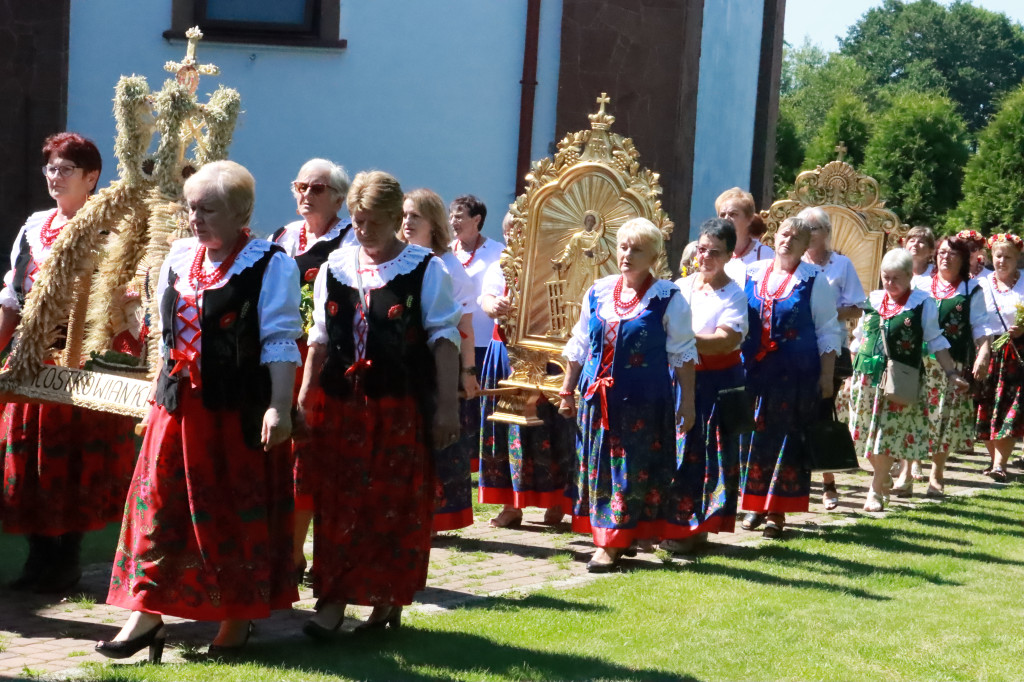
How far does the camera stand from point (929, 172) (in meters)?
26.3

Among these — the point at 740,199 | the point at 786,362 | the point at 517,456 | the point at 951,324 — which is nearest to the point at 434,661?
the point at 517,456

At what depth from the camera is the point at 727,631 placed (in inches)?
262

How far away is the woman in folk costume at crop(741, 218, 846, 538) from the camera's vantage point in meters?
9.27

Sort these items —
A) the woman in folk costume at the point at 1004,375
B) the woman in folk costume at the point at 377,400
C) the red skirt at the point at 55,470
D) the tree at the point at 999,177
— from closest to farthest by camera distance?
the woman in folk costume at the point at 377,400 → the red skirt at the point at 55,470 → the woman in folk costume at the point at 1004,375 → the tree at the point at 999,177

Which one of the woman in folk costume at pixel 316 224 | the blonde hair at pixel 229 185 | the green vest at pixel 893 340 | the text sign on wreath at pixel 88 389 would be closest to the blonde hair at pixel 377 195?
the blonde hair at pixel 229 185

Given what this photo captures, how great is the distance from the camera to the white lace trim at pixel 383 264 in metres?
6.11

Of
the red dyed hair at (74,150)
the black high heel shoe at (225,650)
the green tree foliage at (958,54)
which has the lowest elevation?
the black high heel shoe at (225,650)

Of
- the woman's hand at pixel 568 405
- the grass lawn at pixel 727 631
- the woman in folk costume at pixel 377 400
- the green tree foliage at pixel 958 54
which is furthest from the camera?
the green tree foliage at pixel 958 54

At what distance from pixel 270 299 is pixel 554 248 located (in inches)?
135

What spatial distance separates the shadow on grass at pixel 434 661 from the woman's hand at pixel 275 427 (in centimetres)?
85

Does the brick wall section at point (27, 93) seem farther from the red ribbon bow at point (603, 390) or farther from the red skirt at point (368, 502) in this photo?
the red skirt at point (368, 502)

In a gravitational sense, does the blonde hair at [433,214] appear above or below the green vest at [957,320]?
above

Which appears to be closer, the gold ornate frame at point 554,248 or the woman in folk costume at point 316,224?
the woman in folk costume at point 316,224

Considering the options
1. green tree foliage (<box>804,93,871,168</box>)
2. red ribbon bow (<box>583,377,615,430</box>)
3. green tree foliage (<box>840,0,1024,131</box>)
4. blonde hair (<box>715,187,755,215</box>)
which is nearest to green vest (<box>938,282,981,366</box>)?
blonde hair (<box>715,187,755,215</box>)
